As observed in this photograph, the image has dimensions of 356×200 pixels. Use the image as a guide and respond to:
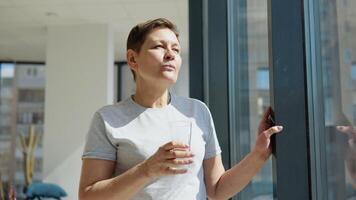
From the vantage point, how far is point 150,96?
1.12m

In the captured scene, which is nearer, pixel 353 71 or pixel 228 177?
pixel 353 71

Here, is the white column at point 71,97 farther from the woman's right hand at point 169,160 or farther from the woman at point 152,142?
the woman's right hand at point 169,160

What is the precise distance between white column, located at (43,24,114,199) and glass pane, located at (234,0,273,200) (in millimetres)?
3154

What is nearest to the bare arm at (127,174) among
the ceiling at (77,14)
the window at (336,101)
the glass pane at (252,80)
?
the window at (336,101)

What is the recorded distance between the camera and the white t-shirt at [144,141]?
998 mm

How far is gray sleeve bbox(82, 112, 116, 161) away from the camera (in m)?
0.99

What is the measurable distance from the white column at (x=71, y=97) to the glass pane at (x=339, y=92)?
4034 millimetres

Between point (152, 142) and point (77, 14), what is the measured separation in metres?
3.75

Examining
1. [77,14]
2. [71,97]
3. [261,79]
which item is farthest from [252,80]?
[71,97]

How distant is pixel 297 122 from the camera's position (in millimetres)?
889

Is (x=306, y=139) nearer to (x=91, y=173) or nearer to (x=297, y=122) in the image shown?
(x=297, y=122)

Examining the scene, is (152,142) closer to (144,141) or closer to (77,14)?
(144,141)

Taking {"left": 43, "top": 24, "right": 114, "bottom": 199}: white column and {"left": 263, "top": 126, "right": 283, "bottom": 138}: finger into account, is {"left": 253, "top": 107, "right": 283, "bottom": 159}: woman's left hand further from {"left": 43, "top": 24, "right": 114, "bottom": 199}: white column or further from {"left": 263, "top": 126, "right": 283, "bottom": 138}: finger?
{"left": 43, "top": 24, "right": 114, "bottom": 199}: white column

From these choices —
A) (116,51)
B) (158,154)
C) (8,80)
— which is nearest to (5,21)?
(116,51)
